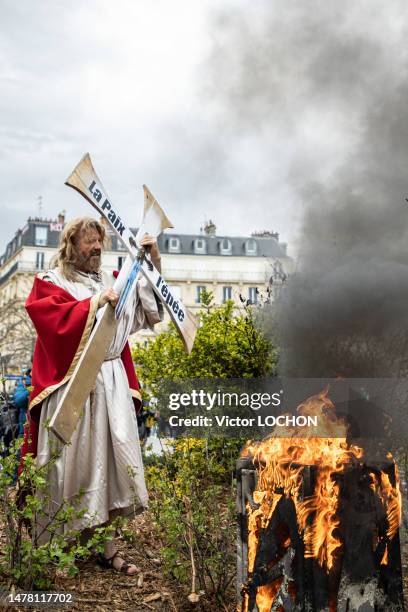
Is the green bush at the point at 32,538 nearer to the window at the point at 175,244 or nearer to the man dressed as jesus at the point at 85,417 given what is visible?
the man dressed as jesus at the point at 85,417

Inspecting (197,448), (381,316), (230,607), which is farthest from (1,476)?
(381,316)

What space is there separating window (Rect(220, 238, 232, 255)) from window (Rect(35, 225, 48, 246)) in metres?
14.1

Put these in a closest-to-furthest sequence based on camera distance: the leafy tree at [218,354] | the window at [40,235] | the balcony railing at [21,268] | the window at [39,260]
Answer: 1. the leafy tree at [218,354]
2. the balcony railing at [21,268]
3. the window at [39,260]
4. the window at [40,235]

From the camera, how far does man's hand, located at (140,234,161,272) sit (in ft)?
14.3

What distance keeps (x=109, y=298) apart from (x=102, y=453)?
35.0 inches

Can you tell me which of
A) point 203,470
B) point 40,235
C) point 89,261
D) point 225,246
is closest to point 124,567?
point 203,470

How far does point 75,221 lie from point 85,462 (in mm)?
1461

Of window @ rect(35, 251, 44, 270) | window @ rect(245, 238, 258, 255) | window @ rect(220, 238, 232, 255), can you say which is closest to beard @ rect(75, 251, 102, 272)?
window @ rect(35, 251, 44, 270)

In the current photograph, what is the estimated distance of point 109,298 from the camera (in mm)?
3959

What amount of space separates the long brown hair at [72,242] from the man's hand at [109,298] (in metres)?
0.48

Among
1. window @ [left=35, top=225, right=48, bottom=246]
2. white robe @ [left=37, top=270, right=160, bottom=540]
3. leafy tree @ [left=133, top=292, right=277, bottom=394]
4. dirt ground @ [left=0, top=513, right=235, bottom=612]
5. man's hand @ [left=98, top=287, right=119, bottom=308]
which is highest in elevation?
window @ [left=35, top=225, right=48, bottom=246]

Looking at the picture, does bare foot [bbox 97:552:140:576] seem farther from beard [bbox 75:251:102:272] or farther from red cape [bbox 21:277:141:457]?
beard [bbox 75:251:102:272]

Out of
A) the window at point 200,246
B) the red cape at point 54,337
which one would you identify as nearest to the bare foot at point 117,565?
the red cape at point 54,337

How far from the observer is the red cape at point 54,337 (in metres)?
4.01
